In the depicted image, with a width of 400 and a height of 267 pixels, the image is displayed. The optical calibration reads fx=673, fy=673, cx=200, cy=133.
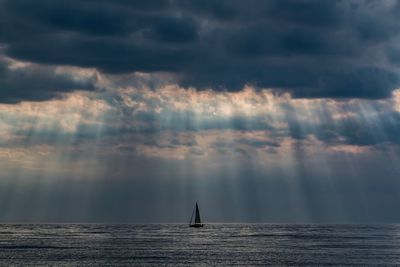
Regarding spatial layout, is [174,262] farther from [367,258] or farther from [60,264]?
[367,258]

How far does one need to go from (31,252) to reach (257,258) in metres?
51.8

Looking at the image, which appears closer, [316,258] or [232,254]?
[316,258]

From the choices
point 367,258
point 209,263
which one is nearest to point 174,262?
point 209,263

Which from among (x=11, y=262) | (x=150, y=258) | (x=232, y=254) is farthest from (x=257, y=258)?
(x=11, y=262)

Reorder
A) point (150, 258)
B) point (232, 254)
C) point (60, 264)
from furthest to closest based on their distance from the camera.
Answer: point (232, 254) < point (150, 258) < point (60, 264)

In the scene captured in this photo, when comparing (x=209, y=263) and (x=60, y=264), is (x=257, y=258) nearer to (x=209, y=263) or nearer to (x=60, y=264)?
(x=209, y=263)

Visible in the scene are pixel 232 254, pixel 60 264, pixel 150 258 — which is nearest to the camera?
pixel 60 264

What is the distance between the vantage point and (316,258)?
136250 millimetres

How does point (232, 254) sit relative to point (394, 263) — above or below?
above

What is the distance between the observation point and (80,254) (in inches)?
5659

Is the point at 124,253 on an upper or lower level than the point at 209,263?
upper

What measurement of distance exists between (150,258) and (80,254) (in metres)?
17.7

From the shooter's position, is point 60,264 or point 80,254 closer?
point 60,264

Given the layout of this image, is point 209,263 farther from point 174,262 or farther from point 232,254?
point 232,254
